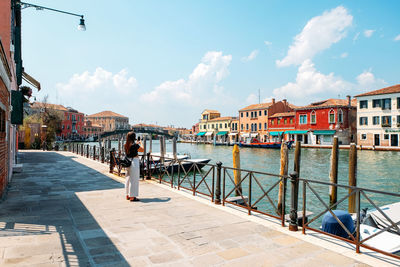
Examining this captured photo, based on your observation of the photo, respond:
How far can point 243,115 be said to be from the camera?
59.7 meters

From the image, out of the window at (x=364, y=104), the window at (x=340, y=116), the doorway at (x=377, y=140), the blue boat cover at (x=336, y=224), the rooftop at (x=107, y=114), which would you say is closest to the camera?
the blue boat cover at (x=336, y=224)

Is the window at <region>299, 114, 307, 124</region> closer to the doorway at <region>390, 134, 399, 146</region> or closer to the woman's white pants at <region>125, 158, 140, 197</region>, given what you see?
the doorway at <region>390, 134, 399, 146</region>

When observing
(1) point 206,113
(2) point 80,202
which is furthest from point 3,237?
(1) point 206,113

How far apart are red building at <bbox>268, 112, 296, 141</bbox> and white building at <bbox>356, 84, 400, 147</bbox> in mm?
10946

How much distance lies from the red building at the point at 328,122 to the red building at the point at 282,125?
1794mm

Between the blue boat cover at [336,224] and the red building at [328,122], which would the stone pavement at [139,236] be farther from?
the red building at [328,122]

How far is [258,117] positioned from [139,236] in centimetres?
5343

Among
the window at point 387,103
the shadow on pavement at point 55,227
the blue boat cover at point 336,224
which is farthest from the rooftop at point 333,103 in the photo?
the shadow on pavement at point 55,227

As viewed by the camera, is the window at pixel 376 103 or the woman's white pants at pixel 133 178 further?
the window at pixel 376 103

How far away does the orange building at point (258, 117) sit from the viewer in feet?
177

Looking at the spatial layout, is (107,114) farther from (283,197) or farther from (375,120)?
(283,197)

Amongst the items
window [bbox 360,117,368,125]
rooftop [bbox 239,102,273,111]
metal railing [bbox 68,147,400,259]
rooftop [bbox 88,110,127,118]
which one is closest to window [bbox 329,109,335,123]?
window [bbox 360,117,368,125]

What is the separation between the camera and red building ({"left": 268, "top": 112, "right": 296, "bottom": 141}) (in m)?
48.4

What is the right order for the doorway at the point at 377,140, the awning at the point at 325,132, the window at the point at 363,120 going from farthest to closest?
the awning at the point at 325,132 < the window at the point at 363,120 < the doorway at the point at 377,140
